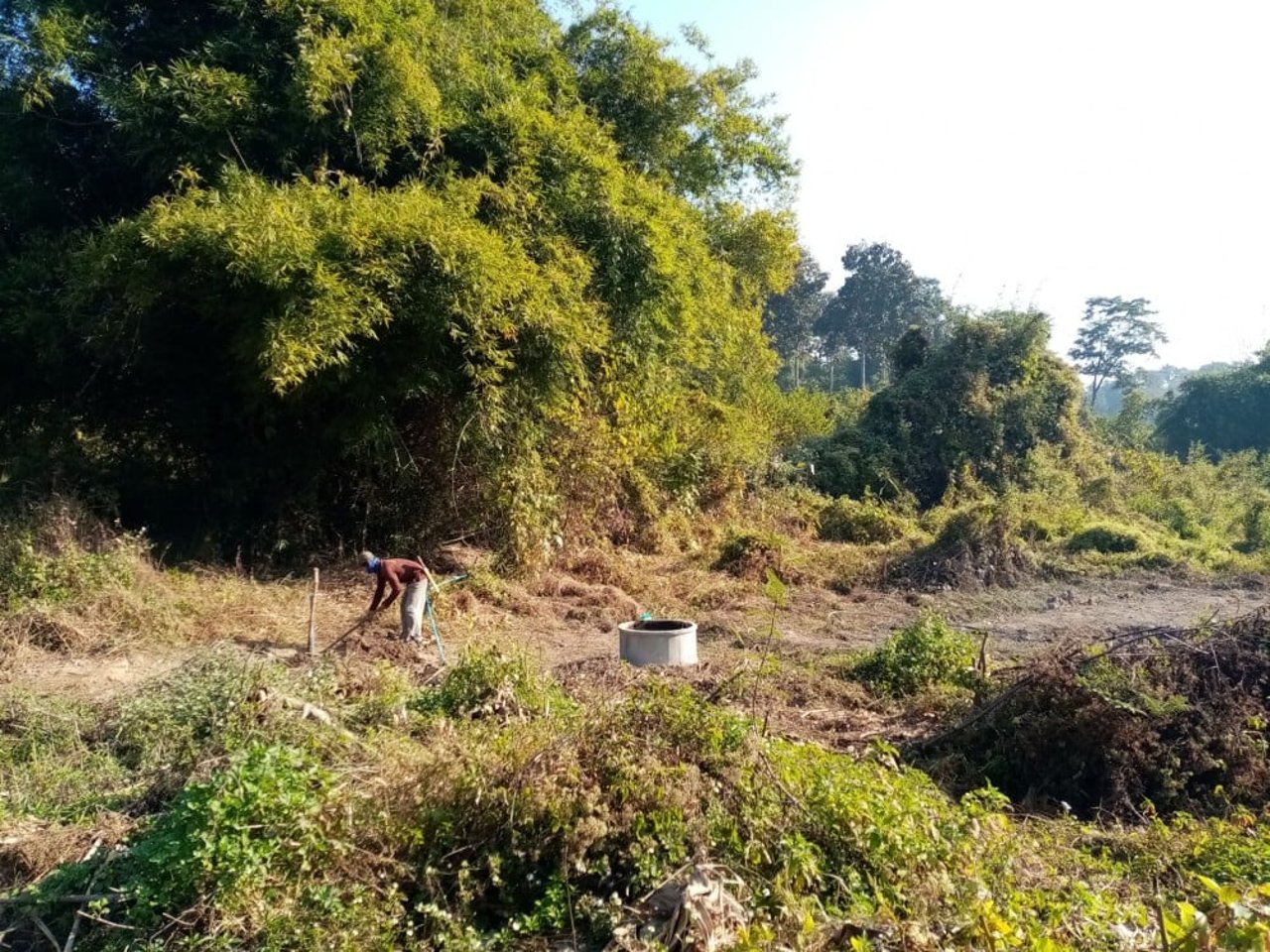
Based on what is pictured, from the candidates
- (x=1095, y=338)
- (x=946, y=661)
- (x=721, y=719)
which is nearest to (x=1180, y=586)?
(x=946, y=661)

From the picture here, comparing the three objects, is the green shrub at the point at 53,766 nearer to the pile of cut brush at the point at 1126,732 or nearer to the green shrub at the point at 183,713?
the green shrub at the point at 183,713

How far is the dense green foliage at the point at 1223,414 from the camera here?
1106 inches

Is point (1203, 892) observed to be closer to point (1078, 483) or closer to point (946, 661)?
point (946, 661)

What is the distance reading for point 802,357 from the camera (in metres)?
40.8

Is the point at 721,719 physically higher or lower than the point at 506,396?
lower

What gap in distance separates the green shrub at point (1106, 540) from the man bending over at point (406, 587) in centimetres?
972

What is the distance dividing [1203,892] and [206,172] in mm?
8464

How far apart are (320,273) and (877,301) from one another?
3598 centimetres

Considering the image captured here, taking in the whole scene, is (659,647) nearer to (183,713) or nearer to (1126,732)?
(1126,732)

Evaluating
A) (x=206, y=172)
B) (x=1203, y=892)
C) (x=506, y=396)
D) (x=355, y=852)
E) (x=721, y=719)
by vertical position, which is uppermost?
(x=206, y=172)

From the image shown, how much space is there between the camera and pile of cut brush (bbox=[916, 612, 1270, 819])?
4.44m

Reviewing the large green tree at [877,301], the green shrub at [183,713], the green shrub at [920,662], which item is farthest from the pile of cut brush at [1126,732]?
the large green tree at [877,301]

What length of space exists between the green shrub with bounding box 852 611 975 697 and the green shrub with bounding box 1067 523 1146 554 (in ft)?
23.7

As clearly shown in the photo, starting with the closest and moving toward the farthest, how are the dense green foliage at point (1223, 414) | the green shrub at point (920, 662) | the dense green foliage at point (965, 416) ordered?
the green shrub at point (920, 662), the dense green foliage at point (965, 416), the dense green foliage at point (1223, 414)
